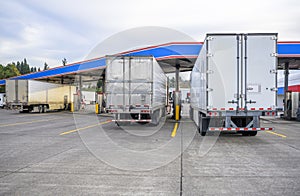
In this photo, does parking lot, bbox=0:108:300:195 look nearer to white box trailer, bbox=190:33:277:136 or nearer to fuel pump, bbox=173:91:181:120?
white box trailer, bbox=190:33:277:136

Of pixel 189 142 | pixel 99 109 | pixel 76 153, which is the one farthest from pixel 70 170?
pixel 99 109

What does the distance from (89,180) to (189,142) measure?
5.58 m

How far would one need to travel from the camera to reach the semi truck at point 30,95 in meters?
28.7

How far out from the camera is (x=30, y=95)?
2902cm

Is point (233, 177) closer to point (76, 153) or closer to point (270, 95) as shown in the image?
point (76, 153)

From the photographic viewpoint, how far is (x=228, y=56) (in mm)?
10469

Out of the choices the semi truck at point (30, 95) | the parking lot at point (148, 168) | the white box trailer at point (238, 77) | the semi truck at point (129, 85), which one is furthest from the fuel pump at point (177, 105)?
the semi truck at point (30, 95)

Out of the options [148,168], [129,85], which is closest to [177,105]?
[129,85]

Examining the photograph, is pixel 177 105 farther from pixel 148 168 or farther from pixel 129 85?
pixel 148 168

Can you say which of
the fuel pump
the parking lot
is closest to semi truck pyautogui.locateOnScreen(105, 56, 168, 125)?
the parking lot

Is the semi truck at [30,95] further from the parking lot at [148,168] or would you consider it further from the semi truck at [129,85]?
the parking lot at [148,168]

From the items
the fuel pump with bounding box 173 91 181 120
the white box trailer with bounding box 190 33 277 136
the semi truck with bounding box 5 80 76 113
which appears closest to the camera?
the white box trailer with bounding box 190 33 277 136

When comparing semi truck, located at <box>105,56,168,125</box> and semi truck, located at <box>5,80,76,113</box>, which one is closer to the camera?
semi truck, located at <box>105,56,168,125</box>

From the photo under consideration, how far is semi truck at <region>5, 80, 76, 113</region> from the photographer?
2872 cm
